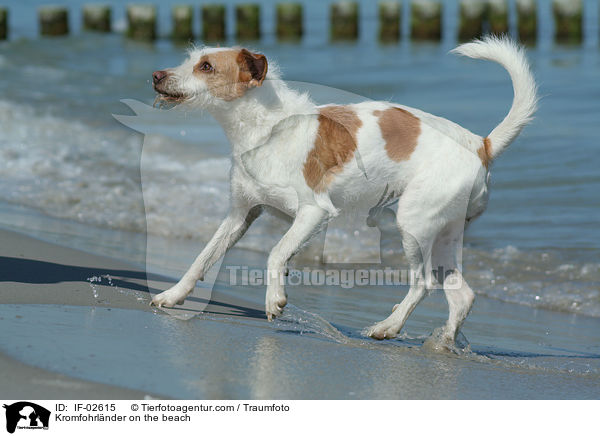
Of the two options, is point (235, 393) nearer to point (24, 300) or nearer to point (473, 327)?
point (24, 300)

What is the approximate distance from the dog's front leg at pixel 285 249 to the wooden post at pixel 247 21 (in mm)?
19183

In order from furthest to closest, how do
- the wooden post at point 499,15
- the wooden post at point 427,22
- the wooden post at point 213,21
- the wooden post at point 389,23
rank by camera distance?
the wooden post at point 213,21
the wooden post at point 389,23
the wooden post at point 427,22
the wooden post at point 499,15

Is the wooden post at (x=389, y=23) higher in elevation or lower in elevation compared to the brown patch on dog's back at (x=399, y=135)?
lower

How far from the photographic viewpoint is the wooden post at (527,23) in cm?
2141

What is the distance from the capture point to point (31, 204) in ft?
27.6

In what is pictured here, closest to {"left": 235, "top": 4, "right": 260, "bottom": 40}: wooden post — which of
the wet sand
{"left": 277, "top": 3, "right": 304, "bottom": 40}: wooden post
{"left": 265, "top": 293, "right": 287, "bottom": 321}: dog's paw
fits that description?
{"left": 277, "top": 3, "right": 304, "bottom": 40}: wooden post

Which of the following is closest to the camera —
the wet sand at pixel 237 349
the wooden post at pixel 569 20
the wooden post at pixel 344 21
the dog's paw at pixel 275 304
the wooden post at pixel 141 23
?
the wet sand at pixel 237 349

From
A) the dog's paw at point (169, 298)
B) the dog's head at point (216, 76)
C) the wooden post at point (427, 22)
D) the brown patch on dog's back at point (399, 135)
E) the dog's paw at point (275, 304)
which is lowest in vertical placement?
the wooden post at point (427, 22)

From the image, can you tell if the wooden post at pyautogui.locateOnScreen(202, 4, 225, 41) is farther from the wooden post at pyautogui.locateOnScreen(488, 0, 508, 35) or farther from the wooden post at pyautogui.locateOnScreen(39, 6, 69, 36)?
the wooden post at pyautogui.locateOnScreen(488, 0, 508, 35)

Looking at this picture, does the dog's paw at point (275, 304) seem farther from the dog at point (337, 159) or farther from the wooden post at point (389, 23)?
the wooden post at point (389, 23)

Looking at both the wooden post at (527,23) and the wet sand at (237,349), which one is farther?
the wooden post at (527,23)

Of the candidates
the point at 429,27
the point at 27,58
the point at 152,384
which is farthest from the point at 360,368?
the point at 429,27

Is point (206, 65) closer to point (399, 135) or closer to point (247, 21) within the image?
point (399, 135)
